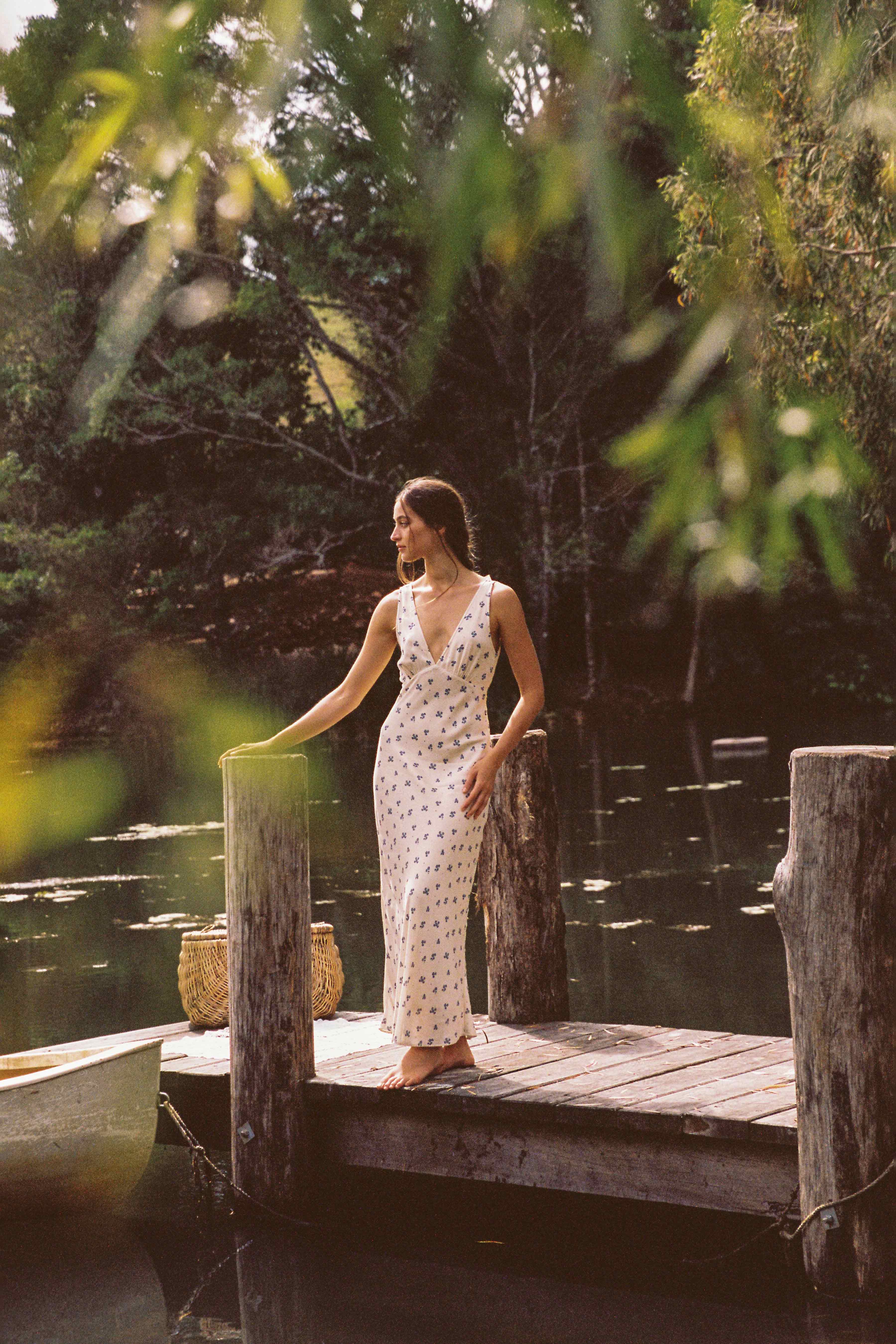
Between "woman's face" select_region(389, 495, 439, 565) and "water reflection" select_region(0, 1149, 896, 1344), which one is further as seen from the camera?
"woman's face" select_region(389, 495, 439, 565)

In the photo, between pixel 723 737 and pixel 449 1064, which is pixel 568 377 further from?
pixel 449 1064

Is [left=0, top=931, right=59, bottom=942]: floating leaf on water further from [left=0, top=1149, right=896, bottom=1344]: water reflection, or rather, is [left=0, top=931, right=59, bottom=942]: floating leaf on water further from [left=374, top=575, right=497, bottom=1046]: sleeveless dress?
[left=374, top=575, right=497, bottom=1046]: sleeveless dress

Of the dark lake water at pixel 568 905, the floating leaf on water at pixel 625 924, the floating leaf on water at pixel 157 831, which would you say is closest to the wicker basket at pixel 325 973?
the dark lake water at pixel 568 905

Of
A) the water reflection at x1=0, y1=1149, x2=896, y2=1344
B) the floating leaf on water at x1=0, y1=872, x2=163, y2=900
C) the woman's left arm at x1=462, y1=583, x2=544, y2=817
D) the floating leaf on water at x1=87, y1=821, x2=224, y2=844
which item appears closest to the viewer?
the water reflection at x1=0, y1=1149, x2=896, y2=1344

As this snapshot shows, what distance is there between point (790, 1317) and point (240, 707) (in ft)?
78.6

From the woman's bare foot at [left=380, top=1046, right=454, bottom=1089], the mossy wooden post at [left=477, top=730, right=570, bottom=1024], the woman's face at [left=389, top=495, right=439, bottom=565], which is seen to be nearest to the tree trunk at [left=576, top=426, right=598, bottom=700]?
the mossy wooden post at [left=477, top=730, right=570, bottom=1024]

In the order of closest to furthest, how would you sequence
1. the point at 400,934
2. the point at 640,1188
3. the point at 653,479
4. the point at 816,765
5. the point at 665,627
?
the point at 816,765, the point at 640,1188, the point at 400,934, the point at 653,479, the point at 665,627

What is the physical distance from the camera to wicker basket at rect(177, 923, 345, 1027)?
5918mm

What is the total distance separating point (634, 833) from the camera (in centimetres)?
1392

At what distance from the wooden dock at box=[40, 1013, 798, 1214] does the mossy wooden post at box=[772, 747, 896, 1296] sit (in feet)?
0.62

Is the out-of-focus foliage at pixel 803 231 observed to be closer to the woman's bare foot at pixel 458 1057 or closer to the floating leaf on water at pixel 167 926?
the woman's bare foot at pixel 458 1057

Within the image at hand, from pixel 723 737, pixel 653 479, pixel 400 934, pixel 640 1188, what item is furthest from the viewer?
pixel 653 479

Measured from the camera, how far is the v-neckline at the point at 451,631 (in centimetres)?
475

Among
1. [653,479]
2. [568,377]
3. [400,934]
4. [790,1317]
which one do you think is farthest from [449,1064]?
[568,377]
